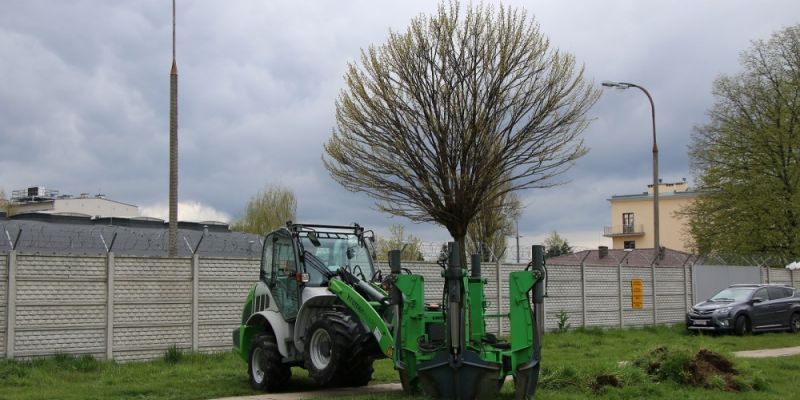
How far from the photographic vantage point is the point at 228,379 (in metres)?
14.0

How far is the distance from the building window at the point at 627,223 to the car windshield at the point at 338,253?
72455 mm

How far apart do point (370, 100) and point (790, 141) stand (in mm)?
25832

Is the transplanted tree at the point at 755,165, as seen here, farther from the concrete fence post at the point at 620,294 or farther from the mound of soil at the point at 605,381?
the mound of soil at the point at 605,381

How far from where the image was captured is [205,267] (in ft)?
57.4

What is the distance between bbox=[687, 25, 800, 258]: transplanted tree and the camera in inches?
1598

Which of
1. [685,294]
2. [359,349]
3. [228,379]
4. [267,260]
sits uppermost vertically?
[267,260]

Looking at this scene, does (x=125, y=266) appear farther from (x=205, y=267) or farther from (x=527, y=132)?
(x=527, y=132)

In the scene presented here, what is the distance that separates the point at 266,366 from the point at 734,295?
18399 mm

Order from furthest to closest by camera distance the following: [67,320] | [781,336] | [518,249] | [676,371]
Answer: [518,249], [781,336], [67,320], [676,371]

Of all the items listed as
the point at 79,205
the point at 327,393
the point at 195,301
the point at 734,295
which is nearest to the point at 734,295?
the point at 734,295

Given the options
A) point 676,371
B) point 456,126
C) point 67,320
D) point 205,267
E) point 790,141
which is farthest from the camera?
point 790,141

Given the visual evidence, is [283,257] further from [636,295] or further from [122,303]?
[636,295]

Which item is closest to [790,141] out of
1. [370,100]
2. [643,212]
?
[370,100]

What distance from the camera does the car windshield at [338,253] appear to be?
12.9m
